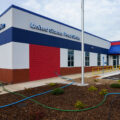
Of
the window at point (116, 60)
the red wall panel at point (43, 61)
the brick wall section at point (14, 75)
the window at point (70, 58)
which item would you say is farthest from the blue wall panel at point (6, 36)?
the window at point (116, 60)

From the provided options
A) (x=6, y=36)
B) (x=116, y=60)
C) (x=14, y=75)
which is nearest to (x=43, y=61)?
(x=14, y=75)

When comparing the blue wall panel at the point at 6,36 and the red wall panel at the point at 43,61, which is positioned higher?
the blue wall panel at the point at 6,36

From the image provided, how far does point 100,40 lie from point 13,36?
20756mm

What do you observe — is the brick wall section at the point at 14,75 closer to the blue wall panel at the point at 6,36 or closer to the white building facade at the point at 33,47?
the white building facade at the point at 33,47

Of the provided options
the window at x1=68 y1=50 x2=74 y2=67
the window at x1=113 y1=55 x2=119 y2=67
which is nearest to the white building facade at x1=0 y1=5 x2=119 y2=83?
the window at x1=68 y1=50 x2=74 y2=67

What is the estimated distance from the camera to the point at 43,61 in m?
14.1

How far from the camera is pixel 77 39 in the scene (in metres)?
19.9

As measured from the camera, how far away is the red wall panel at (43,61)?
42.8 ft

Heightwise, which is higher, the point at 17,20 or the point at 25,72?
the point at 17,20

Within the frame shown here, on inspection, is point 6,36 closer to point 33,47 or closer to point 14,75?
point 33,47

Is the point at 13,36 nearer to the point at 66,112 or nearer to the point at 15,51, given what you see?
the point at 15,51

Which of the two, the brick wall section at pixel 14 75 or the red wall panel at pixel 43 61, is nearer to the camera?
the brick wall section at pixel 14 75

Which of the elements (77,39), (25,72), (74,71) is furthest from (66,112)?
(77,39)

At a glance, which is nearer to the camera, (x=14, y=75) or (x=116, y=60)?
(x=14, y=75)
